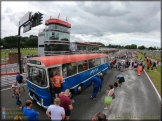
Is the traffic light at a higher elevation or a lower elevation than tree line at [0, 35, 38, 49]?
lower

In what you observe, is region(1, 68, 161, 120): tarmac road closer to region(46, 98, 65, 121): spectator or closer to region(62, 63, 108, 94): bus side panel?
region(62, 63, 108, 94): bus side panel

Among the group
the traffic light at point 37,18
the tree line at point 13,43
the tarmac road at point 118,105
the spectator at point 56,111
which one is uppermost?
the tree line at point 13,43

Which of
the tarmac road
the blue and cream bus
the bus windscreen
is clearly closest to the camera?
Answer: the blue and cream bus

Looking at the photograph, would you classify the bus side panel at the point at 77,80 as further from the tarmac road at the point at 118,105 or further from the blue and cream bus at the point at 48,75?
the tarmac road at the point at 118,105

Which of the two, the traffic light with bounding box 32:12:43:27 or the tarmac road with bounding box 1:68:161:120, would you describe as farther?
the traffic light with bounding box 32:12:43:27

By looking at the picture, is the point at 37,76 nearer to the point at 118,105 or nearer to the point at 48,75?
the point at 48,75

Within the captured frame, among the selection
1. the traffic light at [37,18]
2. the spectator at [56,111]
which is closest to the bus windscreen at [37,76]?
the spectator at [56,111]

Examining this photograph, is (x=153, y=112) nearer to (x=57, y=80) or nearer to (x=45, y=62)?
(x=57, y=80)

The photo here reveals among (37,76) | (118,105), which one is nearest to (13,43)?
(37,76)

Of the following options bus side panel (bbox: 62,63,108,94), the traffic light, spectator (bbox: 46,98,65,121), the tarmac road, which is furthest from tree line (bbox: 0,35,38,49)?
spectator (bbox: 46,98,65,121)

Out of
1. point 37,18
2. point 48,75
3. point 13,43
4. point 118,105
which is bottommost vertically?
point 118,105

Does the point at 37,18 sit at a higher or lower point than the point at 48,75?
higher

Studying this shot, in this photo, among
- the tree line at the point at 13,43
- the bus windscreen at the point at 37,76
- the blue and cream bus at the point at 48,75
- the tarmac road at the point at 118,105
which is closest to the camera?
the blue and cream bus at the point at 48,75

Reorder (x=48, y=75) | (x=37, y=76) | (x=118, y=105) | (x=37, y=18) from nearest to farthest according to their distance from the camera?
(x=48, y=75), (x=37, y=76), (x=118, y=105), (x=37, y=18)
